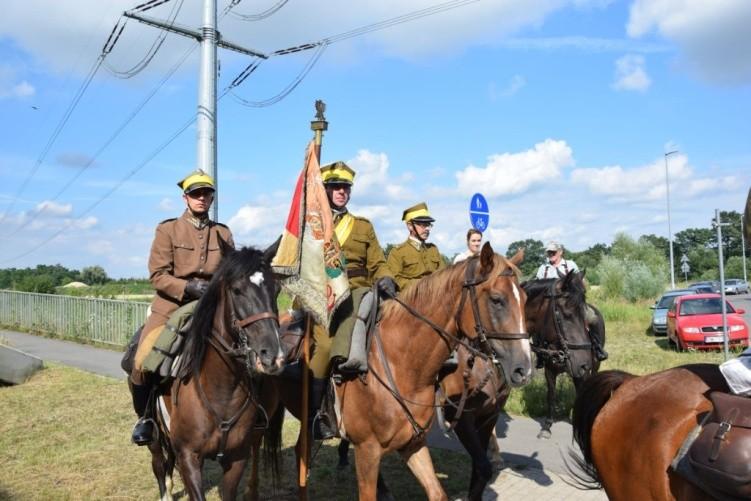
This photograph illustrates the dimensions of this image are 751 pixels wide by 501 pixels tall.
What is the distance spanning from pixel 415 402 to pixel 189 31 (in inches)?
387

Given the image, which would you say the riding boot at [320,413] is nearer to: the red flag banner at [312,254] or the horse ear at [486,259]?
the red flag banner at [312,254]

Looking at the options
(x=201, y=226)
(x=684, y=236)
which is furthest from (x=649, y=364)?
(x=684, y=236)

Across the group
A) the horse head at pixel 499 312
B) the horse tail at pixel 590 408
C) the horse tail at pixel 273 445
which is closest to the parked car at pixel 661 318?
the horse tail at pixel 273 445

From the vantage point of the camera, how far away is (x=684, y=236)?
10681cm

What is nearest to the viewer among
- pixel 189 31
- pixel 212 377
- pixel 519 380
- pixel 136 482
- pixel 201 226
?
pixel 519 380

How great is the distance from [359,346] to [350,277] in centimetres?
97

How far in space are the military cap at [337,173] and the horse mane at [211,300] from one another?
3.79 feet

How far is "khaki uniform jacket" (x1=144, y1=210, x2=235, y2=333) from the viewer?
15.0 feet

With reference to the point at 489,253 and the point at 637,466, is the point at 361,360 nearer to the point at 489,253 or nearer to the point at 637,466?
the point at 489,253

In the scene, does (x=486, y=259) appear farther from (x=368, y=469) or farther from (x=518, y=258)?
(x=368, y=469)

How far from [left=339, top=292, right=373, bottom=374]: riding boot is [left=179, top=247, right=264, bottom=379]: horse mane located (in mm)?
923

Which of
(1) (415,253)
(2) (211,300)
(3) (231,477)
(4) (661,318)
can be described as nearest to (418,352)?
(2) (211,300)

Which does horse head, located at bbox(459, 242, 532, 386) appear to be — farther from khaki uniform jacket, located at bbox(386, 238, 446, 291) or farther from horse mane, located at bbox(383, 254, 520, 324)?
khaki uniform jacket, located at bbox(386, 238, 446, 291)

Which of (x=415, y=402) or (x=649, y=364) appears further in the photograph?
(x=649, y=364)
